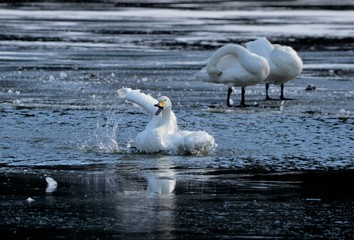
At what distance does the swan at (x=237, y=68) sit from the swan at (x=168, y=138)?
4.21 metres

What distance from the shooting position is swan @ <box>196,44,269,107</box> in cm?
1788

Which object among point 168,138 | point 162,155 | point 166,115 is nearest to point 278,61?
point 166,115

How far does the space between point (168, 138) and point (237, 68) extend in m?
5.34

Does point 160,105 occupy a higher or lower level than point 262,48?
lower

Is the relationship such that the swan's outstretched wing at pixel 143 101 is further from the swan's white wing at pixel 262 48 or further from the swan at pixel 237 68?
the swan's white wing at pixel 262 48

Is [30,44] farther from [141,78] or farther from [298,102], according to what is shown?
[298,102]

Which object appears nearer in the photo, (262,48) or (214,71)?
(214,71)

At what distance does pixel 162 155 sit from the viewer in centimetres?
1273

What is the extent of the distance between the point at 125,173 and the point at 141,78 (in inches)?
381

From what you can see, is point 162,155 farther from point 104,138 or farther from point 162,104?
point 104,138

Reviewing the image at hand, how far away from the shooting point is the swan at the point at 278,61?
1873cm

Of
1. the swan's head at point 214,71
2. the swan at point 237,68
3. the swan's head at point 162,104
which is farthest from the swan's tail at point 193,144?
the swan's head at point 214,71

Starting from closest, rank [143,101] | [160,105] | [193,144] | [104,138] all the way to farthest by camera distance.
Result: [193,144]
[160,105]
[104,138]
[143,101]

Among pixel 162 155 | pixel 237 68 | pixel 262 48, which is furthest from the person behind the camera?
pixel 262 48
